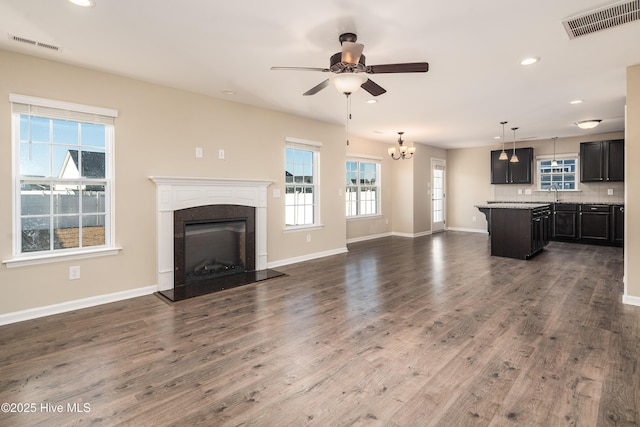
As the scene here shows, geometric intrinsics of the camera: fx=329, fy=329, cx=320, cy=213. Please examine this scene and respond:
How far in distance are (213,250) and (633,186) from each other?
16.7 feet

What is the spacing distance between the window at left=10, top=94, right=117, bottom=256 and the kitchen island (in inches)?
244

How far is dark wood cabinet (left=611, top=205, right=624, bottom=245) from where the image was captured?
6.95m

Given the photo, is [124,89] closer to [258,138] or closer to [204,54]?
[204,54]

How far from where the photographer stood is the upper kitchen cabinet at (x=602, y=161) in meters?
7.12

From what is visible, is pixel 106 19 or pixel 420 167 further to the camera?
pixel 420 167

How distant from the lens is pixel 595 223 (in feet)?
23.9

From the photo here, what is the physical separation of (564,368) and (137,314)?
3.74 meters

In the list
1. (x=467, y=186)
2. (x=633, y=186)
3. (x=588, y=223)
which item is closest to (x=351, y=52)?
(x=633, y=186)

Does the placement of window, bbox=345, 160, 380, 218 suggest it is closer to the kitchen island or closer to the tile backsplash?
the kitchen island

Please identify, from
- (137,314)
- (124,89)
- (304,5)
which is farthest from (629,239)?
(124,89)

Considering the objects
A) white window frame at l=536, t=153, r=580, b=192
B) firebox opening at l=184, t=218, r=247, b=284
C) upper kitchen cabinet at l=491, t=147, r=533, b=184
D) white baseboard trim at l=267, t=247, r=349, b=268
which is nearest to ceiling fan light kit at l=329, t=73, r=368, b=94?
firebox opening at l=184, t=218, r=247, b=284

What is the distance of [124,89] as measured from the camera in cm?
382

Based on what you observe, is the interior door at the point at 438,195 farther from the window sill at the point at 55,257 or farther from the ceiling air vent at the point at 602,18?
the window sill at the point at 55,257

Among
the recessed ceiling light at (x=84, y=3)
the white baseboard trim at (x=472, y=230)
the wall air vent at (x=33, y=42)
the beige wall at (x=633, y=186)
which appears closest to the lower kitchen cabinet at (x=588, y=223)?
the white baseboard trim at (x=472, y=230)
